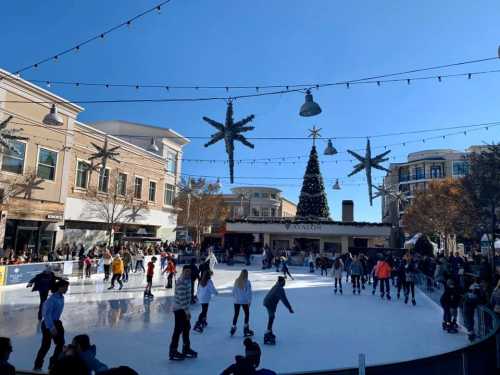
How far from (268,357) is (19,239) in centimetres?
1871

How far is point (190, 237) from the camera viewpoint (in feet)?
165

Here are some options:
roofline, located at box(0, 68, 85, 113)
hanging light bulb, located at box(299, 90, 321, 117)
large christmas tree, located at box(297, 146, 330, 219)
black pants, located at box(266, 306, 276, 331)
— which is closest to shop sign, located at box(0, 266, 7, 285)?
roofline, located at box(0, 68, 85, 113)

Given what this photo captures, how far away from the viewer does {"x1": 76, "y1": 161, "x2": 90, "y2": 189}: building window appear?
24.4m

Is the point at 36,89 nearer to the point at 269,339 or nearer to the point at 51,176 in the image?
the point at 51,176

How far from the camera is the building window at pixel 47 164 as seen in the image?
21.0 metres

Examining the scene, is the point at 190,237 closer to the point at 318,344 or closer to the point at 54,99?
the point at 54,99

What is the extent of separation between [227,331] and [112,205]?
2134 centimetres

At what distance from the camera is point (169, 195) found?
35438mm

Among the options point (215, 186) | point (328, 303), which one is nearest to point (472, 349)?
point (328, 303)

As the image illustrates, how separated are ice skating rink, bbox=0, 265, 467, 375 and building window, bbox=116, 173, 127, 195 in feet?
48.5

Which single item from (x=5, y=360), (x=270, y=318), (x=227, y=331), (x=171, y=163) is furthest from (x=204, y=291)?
(x=171, y=163)

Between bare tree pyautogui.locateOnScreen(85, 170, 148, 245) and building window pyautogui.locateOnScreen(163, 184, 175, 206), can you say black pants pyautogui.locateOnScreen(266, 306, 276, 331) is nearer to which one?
bare tree pyautogui.locateOnScreen(85, 170, 148, 245)

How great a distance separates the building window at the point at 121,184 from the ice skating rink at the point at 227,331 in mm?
14789

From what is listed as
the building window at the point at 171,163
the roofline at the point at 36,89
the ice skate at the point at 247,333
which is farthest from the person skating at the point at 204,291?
the building window at the point at 171,163
